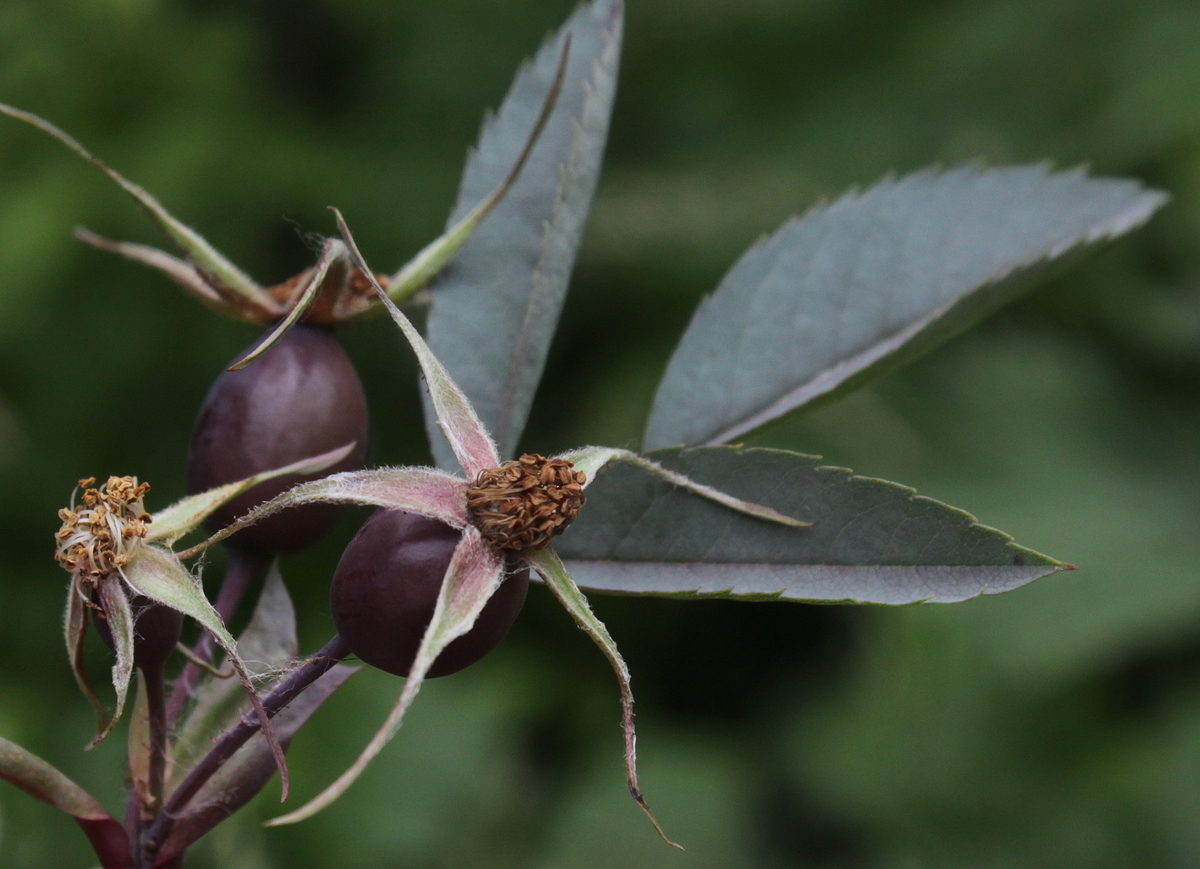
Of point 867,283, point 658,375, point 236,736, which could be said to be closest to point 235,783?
point 236,736

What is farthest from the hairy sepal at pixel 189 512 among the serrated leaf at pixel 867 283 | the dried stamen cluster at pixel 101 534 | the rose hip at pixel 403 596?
the serrated leaf at pixel 867 283

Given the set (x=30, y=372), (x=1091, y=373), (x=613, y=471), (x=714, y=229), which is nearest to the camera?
(x=613, y=471)

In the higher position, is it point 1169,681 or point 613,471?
point 1169,681

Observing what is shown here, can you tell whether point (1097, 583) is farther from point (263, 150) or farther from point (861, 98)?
point (263, 150)

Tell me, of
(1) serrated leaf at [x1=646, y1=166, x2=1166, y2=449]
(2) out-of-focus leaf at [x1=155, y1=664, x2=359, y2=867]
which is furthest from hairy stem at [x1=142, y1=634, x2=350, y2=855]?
(1) serrated leaf at [x1=646, y1=166, x2=1166, y2=449]

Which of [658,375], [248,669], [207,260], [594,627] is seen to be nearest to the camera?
[594,627]

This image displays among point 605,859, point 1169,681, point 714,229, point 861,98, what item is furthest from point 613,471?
point 861,98

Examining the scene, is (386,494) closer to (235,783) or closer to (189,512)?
(189,512)
